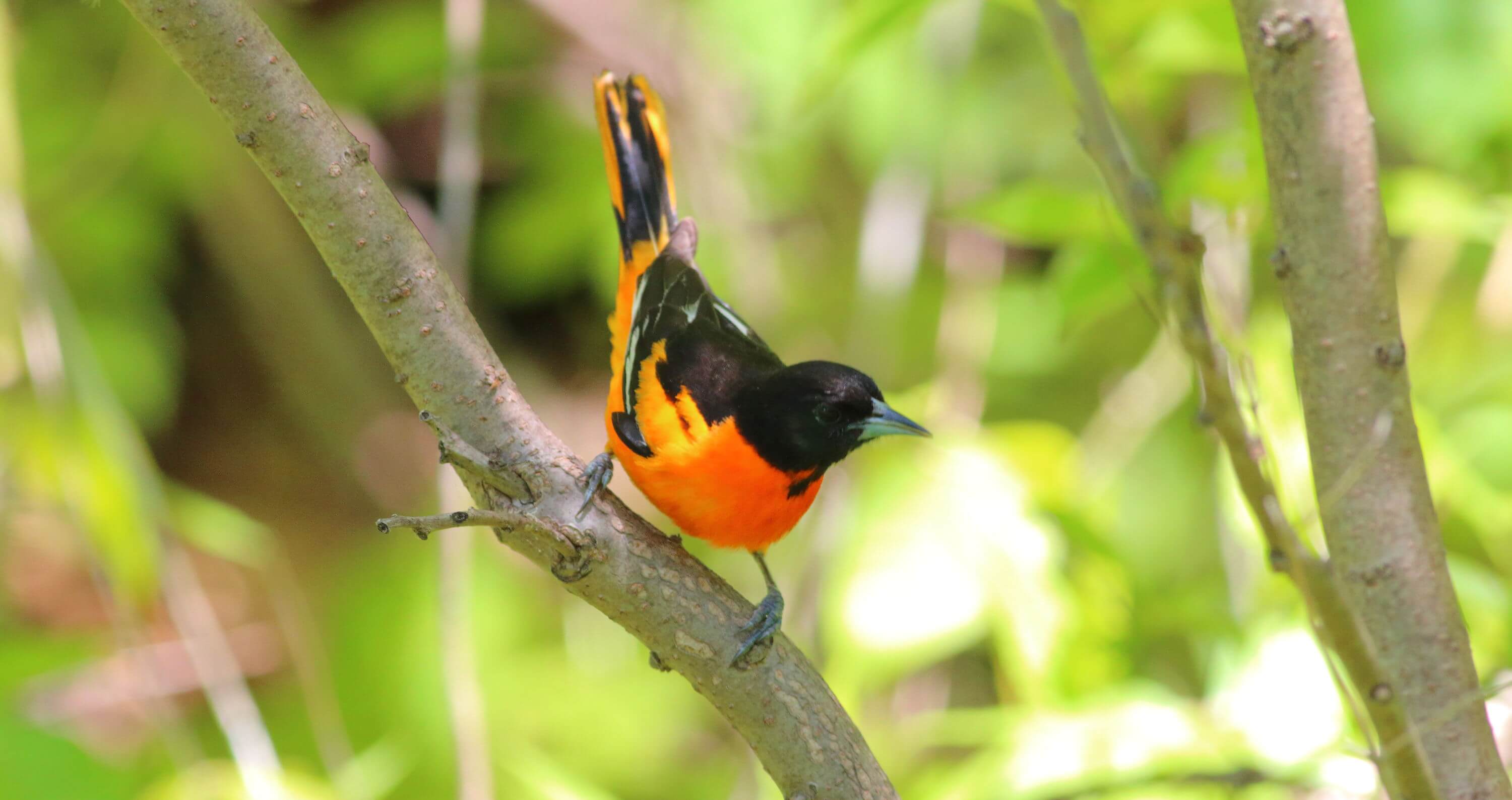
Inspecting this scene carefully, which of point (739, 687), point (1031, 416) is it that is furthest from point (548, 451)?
point (1031, 416)

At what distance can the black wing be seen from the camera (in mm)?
2438

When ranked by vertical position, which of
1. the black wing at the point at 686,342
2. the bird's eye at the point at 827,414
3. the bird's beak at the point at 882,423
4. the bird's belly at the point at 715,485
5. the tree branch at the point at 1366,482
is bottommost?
the tree branch at the point at 1366,482

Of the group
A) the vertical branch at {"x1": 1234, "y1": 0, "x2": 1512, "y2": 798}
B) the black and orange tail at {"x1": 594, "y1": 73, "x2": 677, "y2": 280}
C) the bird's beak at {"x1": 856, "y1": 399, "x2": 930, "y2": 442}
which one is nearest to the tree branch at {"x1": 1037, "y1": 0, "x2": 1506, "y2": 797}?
the vertical branch at {"x1": 1234, "y1": 0, "x2": 1512, "y2": 798}

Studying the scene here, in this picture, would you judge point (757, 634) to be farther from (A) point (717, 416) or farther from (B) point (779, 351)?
(B) point (779, 351)

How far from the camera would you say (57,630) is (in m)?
5.16

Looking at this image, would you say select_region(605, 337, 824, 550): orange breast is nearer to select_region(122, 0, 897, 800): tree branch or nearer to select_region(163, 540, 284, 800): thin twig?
select_region(122, 0, 897, 800): tree branch

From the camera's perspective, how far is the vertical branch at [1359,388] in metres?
1.46

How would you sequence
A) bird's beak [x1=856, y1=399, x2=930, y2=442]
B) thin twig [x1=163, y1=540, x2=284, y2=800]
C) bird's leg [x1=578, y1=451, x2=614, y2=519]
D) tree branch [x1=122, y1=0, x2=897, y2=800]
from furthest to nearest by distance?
thin twig [x1=163, y1=540, x2=284, y2=800] < bird's beak [x1=856, y1=399, x2=930, y2=442] < bird's leg [x1=578, y1=451, x2=614, y2=519] < tree branch [x1=122, y1=0, x2=897, y2=800]

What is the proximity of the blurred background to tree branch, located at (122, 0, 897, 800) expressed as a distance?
0.60 m

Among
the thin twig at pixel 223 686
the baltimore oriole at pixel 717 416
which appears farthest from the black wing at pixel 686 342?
the thin twig at pixel 223 686

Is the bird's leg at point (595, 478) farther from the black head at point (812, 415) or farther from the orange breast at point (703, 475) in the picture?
the black head at point (812, 415)

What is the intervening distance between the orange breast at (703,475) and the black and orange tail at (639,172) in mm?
653

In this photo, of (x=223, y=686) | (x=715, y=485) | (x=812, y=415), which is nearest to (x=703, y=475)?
(x=715, y=485)

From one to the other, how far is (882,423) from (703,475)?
40 cm
